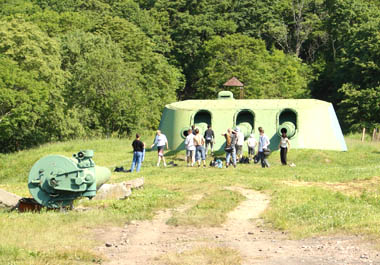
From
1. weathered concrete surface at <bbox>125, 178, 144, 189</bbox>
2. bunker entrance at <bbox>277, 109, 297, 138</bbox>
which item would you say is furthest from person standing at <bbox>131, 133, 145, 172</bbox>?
bunker entrance at <bbox>277, 109, 297, 138</bbox>

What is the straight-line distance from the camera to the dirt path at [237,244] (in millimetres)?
11516

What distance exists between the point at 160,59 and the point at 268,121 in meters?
35.5

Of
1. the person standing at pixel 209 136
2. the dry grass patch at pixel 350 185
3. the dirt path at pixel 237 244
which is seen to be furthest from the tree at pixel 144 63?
the dirt path at pixel 237 244

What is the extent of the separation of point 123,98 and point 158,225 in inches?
1462

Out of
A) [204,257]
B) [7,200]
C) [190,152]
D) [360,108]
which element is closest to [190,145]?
[190,152]

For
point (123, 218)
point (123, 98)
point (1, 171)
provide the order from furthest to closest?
point (123, 98) → point (1, 171) → point (123, 218)

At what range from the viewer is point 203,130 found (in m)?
30.0

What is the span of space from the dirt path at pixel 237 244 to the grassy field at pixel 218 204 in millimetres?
335

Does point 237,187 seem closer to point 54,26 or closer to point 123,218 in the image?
point 123,218

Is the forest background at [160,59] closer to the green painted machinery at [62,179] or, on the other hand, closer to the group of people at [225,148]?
the group of people at [225,148]

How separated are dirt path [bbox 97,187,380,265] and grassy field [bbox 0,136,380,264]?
335mm

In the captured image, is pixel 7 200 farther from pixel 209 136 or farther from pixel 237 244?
pixel 209 136

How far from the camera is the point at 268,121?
29.9 metres

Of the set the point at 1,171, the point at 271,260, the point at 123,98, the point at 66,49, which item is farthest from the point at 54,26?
the point at 271,260
